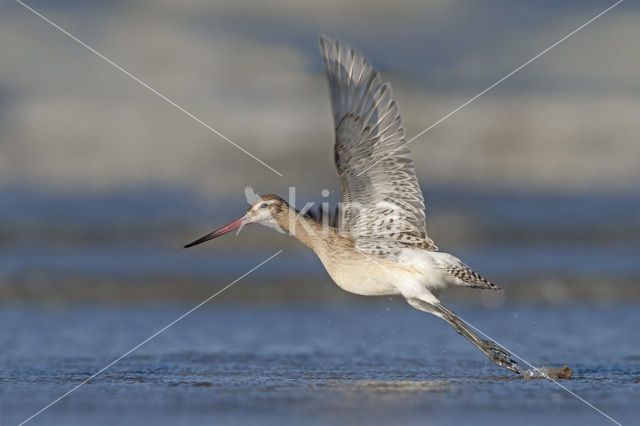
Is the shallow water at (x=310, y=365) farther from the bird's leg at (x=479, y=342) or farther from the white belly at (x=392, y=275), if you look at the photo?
the white belly at (x=392, y=275)

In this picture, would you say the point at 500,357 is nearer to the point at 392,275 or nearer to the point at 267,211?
the point at 392,275

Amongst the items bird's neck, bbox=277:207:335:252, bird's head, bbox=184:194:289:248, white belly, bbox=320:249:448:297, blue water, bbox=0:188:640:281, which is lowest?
white belly, bbox=320:249:448:297

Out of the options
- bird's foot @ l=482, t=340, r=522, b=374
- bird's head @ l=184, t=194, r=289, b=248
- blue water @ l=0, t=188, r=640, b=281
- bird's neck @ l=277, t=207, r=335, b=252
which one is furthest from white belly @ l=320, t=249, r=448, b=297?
blue water @ l=0, t=188, r=640, b=281

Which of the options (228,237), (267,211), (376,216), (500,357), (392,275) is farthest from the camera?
(228,237)

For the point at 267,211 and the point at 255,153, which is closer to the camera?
the point at 267,211

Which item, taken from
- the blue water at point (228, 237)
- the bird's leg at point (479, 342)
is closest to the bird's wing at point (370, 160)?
the bird's leg at point (479, 342)

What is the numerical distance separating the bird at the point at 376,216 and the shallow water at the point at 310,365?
2.10ft

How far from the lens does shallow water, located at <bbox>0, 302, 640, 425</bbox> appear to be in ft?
19.4

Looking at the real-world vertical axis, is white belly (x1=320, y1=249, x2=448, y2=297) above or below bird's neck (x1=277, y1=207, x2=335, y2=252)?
below

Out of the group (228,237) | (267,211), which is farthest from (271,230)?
(267,211)

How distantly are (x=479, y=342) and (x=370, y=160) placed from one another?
4.99 ft

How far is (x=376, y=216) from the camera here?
7539 mm

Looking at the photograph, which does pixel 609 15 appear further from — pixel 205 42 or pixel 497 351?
pixel 497 351

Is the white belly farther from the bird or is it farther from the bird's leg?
the bird's leg
